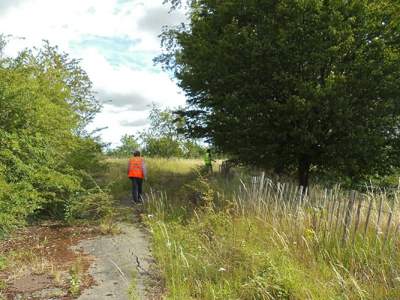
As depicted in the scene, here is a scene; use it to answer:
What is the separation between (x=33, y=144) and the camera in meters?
11.2

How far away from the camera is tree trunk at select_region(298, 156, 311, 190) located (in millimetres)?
14428

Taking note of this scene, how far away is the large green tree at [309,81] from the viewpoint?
1231cm

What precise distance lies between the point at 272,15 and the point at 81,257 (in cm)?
885

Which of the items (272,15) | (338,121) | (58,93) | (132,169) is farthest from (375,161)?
(58,93)

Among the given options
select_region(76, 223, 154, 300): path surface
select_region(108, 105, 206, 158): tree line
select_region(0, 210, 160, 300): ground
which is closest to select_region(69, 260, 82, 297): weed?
select_region(0, 210, 160, 300): ground

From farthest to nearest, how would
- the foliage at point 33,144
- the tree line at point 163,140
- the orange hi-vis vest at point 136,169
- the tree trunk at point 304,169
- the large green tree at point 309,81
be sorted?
the tree line at point 163,140 < the orange hi-vis vest at point 136,169 < the tree trunk at point 304,169 < the large green tree at point 309,81 < the foliage at point 33,144

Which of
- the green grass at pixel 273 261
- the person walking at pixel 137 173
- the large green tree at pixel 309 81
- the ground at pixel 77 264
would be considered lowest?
the ground at pixel 77 264

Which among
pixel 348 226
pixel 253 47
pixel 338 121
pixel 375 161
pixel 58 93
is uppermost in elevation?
pixel 253 47

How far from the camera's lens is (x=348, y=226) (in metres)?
6.70

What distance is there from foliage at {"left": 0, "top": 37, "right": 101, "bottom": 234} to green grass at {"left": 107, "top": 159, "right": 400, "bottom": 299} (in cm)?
339

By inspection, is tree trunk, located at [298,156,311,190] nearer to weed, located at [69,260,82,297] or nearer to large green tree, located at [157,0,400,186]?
large green tree, located at [157,0,400,186]

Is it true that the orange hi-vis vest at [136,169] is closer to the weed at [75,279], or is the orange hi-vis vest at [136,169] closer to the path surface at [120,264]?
the path surface at [120,264]

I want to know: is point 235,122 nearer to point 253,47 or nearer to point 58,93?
point 253,47

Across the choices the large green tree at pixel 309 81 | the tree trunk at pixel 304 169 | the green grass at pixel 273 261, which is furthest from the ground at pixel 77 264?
the tree trunk at pixel 304 169
